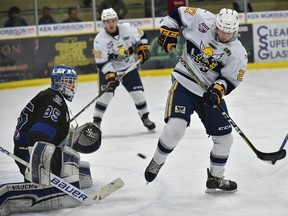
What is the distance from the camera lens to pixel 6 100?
8.34 metres

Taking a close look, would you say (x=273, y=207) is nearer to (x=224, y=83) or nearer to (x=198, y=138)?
(x=224, y=83)

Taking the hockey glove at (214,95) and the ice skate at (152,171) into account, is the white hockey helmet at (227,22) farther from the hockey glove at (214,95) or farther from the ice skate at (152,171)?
the ice skate at (152,171)

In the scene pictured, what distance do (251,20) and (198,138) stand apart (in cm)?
516

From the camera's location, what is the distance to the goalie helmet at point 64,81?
3.88m

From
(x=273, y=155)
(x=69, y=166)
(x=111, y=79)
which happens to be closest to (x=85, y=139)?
(x=69, y=166)

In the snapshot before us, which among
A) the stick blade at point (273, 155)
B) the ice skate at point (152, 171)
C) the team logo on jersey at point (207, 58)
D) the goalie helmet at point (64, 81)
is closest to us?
the goalie helmet at point (64, 81)

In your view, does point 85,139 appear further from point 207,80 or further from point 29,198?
point 207,80

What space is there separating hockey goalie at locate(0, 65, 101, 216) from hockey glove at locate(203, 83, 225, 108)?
0.76 meters

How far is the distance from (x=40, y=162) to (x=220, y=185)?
3.92 ft

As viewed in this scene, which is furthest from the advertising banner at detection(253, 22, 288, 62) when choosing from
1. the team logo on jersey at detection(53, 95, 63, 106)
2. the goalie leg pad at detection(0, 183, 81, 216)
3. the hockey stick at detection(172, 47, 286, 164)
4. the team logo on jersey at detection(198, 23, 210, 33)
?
the goalie leg pad at detection(0, 183, 81, 216)

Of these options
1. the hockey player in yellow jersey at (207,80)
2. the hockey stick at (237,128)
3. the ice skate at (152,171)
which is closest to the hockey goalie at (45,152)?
the ice skate at (152,171)

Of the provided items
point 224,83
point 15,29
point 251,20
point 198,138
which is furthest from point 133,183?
point 251,20

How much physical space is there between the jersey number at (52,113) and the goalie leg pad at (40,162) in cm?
22

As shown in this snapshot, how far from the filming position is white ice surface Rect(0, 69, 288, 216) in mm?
3816
